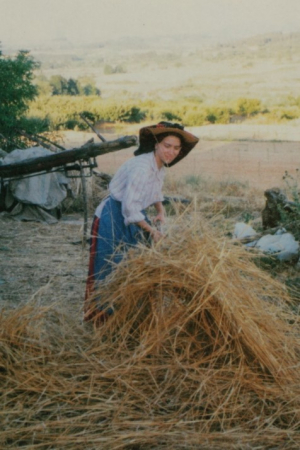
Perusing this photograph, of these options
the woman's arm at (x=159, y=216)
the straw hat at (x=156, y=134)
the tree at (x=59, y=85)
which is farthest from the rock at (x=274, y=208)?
the tree at (x=59, y=85)

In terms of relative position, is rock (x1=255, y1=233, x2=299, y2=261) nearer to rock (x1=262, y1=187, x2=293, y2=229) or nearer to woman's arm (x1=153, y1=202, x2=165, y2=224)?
rock (x1=262, y1=187, x2=293, y2=229)

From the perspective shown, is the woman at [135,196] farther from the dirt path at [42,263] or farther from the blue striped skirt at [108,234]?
the dirt path at [42,263]

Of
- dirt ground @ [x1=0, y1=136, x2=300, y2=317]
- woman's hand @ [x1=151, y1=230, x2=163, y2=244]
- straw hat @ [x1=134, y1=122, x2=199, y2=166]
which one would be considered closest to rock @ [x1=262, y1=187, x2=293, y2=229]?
dirt ground @ [x1=0, y1=136, x2=300, y2=317]

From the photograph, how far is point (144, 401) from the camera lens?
2.74m

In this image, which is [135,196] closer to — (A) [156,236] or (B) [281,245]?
(A) [156,236]

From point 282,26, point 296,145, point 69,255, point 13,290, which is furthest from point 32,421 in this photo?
point 282,26

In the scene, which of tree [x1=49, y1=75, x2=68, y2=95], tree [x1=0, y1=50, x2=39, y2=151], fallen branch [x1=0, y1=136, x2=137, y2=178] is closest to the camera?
fallen branch [x1=0, y1=136, x2=137, y2=178]

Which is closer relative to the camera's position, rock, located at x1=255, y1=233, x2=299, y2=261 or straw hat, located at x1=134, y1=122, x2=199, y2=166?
straw hat, located at x1=134, y1=122, x2=199, y2=166

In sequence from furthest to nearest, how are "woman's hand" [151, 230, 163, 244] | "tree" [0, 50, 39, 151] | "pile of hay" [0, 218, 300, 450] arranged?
1. "tree" [0, 50, 39, 151]
2. "woman's hand" [151, 230, 163, 244]
3. "pile of hay" [0, 218, 300, 450]

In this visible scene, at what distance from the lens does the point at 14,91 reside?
12320mm

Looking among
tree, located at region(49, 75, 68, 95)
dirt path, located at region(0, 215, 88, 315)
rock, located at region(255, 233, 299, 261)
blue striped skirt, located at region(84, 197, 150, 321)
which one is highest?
tree, located at region(49, 75, 68, 95)

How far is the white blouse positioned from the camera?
11.5 feet

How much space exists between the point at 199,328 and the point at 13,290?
2.82 meters

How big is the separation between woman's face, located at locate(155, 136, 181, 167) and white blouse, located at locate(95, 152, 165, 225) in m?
0.04
